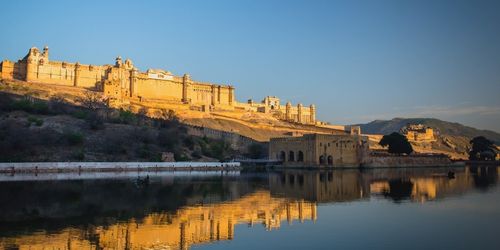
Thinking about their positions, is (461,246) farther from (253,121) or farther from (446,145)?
(446,145)

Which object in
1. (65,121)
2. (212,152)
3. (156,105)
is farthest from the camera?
(156,105)

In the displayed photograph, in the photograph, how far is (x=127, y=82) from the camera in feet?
289

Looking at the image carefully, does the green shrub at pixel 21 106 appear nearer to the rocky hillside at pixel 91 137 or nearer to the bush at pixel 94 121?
the rocky hillside at pixel 91 137

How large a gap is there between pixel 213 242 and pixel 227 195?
1051 centimetres

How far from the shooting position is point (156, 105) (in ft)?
271

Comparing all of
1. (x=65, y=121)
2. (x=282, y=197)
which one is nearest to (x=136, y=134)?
(x=65, y=121)

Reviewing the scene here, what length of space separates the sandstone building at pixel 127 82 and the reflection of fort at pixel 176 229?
60059 millimetres

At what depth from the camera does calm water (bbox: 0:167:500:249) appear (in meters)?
12.1

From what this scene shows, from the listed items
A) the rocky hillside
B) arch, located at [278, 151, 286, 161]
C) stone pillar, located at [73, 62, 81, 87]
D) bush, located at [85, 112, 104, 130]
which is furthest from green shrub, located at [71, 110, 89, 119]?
stone pillar, located at [73, 62, 81, 87]

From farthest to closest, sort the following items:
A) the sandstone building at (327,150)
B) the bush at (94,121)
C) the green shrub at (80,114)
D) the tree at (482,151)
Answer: the tree at (482,151)
the green shrub at (80,114)
the sandstone building at (327,150)
the bush at (94,121)

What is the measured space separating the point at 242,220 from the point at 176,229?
2.53 m

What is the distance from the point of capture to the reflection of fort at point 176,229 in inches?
461

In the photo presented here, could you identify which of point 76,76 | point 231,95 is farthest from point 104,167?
point 231,95

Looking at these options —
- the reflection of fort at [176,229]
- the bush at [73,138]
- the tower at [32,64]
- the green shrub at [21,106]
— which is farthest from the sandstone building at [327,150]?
the tower at [32,64]
